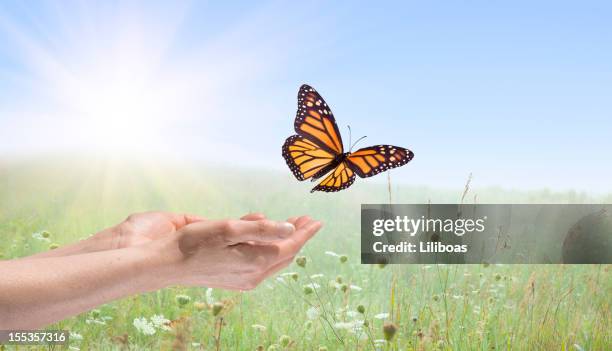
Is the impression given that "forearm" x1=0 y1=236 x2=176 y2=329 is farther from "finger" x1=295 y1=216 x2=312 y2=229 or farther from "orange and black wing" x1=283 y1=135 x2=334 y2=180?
"orange and black wing" x1=283 y1=135 x2=334 y2=180

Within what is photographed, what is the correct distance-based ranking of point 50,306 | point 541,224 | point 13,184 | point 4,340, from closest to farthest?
point 50,306, point 4,340, point 541,224, point 13,184

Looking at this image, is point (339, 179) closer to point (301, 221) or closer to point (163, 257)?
point (301, 221)

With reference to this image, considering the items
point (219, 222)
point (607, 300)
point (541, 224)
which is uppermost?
point (219, 222)

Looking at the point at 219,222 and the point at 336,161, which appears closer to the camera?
the point at 219,222

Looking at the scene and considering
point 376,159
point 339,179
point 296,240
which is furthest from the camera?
point 339,179

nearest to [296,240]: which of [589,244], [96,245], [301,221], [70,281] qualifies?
[301,221]

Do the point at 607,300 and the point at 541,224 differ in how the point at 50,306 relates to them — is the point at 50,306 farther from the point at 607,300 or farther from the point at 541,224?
the point at 541,224

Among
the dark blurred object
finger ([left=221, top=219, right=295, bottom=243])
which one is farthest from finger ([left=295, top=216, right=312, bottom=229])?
the dark blurred object

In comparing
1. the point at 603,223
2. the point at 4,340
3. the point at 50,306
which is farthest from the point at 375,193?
the point at 50,306
